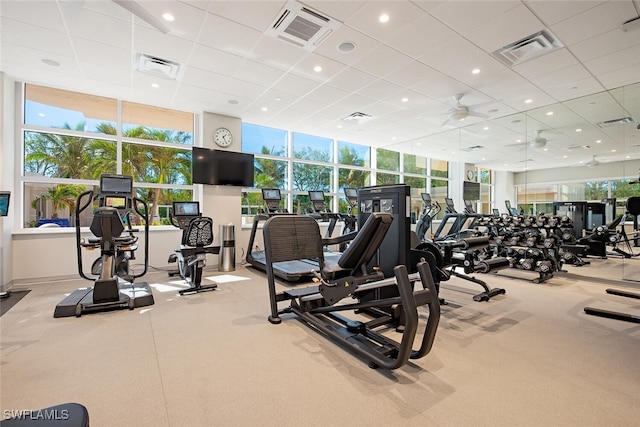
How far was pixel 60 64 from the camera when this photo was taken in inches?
175

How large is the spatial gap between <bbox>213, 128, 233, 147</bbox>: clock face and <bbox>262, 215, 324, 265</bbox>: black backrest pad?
4232 millimetres

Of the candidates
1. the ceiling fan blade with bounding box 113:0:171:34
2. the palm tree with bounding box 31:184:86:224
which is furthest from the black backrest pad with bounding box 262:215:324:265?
the palm tree with bounding box 31:184:86:224

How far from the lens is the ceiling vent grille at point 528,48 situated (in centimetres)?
376

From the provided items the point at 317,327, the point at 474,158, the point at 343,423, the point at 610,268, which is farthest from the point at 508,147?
the point at 343,423

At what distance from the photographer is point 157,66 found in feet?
14.8

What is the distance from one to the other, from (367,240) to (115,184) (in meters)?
3.31

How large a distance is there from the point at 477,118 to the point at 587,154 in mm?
3376

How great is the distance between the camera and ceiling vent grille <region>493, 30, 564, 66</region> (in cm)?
376

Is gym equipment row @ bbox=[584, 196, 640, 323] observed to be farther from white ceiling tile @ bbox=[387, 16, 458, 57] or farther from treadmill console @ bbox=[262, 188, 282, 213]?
treadmill console @ bbox=[262, 188, 282, 213]

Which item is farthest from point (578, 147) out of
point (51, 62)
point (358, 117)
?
point (51, 62)

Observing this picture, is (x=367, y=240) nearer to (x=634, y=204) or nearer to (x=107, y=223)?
(x=107, y=223)

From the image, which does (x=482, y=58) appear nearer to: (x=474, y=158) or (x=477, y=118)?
(x=477, y=118)

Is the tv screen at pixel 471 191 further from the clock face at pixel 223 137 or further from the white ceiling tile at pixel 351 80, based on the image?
the clock face at pixel 223 137

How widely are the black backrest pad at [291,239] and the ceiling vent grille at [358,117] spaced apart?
431 centimetres
